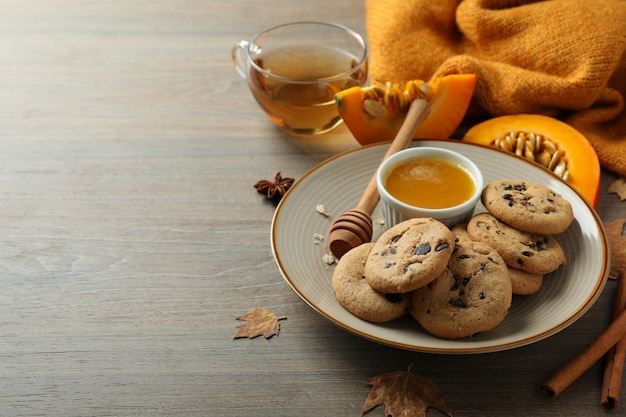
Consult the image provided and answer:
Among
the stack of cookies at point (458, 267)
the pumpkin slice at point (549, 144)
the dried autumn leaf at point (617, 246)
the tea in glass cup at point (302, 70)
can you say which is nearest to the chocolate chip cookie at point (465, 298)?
the stack of cookies at point (458, 267)

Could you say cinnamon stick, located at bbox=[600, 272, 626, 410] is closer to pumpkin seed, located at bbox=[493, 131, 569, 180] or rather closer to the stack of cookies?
the stack of cookies

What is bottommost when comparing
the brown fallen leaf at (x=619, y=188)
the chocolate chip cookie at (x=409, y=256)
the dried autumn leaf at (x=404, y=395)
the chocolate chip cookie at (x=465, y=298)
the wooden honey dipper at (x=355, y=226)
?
the brown fallen leaf at (x=619, y=188)

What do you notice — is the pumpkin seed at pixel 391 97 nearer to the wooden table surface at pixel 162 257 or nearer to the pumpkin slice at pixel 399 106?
the pumpkin slice at pixel 399 106

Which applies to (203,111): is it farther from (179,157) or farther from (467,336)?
(467,336)

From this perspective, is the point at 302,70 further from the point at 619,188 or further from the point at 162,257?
the point at 619,188

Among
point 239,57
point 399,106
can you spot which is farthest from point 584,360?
point 239,57

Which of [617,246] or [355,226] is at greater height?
[355,226]

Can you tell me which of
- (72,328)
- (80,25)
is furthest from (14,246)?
(80,25)
